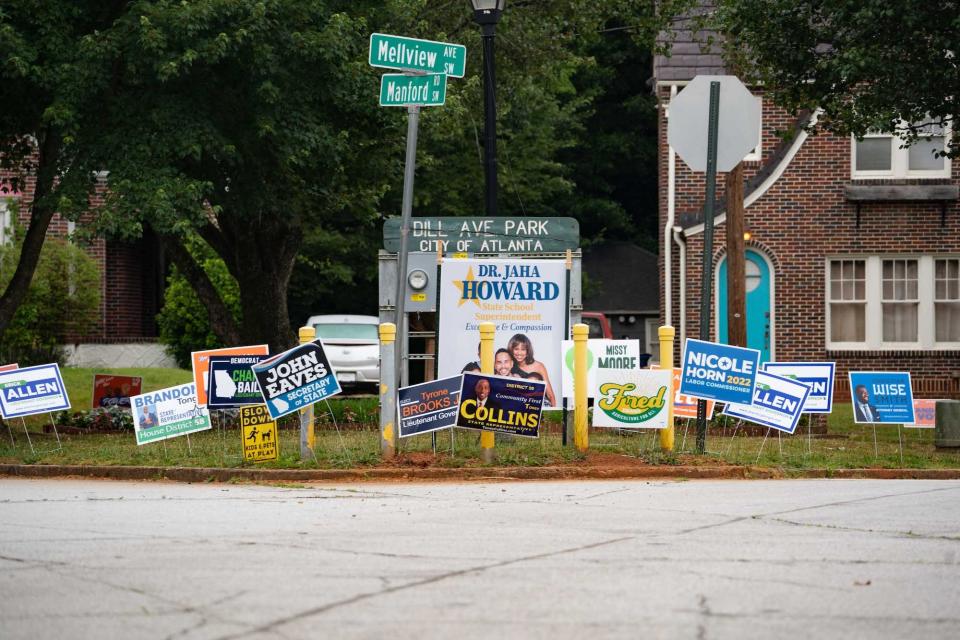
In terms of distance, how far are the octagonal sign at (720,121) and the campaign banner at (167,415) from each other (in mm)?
5893

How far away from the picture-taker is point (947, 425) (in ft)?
54.3

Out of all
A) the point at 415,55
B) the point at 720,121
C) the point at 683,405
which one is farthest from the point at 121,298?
the point at 720,121

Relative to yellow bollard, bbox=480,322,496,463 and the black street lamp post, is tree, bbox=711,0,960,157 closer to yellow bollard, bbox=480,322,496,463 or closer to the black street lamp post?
the black street lamp post

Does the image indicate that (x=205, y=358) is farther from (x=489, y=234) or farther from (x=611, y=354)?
(x=611, y=354)

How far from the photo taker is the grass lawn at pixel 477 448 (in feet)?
45.2

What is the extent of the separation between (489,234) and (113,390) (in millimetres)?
7994

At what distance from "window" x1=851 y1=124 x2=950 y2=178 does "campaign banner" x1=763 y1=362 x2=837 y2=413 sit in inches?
498

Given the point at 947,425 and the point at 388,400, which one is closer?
the point at 388,400

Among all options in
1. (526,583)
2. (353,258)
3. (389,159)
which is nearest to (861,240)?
(389,159)

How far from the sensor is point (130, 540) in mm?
8766

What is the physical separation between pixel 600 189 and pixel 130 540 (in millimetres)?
39985

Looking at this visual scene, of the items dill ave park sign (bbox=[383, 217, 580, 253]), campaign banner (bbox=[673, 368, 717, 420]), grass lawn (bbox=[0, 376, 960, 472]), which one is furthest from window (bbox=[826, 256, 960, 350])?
Answer: dill ave park sign (bbox=[383, 217, 580, 253])

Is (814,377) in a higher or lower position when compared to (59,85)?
lower

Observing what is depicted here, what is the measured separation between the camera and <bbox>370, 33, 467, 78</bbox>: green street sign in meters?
13.0
